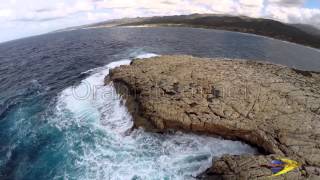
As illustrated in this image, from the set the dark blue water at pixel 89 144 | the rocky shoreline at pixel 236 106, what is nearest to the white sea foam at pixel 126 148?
the dark blue water at pixel 89 144

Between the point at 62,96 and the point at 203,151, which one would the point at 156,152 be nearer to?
the point at 203,151

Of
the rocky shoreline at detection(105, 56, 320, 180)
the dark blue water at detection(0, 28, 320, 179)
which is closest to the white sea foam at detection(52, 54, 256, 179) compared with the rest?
the dark blue water at detection(0, 28, 320, 179)

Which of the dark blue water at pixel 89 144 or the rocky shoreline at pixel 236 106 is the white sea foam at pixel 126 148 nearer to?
the dark blue water at pixel 89 144

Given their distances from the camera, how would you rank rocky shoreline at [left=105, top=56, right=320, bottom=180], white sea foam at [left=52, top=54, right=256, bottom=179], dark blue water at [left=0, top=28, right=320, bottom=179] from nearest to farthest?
rocky shoreline at [left=105, top=56, right=320, bottom=180], white sea foam at [left=52, top=54, right=256, bottom=179], dark blue water at [left=0, top=28, right=320, bottom=179]

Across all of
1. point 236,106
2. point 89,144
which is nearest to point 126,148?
point 89,144

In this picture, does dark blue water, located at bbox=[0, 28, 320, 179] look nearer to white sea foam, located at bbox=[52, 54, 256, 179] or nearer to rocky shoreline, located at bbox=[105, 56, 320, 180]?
white sea foam, located at bbox=[52, 54, 256, 179]

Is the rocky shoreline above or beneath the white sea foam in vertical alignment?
above
